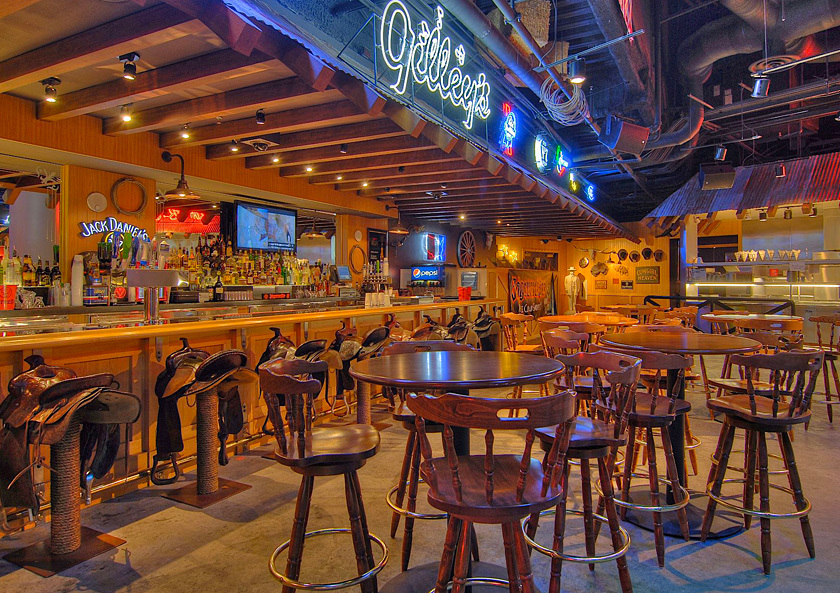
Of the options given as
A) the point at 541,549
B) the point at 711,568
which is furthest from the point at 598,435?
the point at 711,568

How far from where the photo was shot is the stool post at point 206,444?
3.37 metres

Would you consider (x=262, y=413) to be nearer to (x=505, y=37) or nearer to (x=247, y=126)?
(x=247, y=126)

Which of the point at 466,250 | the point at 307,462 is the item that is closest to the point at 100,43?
the point at 307,462

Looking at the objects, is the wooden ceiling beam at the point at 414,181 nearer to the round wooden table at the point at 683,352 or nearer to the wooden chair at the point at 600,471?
the round wooden table at the point at 683,352

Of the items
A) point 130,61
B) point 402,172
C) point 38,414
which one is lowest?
point 38,414

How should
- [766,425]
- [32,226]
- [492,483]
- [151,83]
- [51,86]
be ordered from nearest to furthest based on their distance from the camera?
[492,483] → [766,425] → [151,83] → [51,86] → [32,226]

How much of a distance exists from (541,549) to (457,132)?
14.2 ft

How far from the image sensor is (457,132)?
17.9ft

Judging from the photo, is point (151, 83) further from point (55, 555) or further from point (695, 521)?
point (695, 521)

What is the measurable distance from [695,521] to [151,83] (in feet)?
15.2

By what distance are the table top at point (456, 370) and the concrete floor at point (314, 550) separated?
3.27 ft

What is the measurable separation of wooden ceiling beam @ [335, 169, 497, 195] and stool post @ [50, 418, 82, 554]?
473cm

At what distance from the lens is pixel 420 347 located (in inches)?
130

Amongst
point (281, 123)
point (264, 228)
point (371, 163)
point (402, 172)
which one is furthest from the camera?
point (264, 228)
